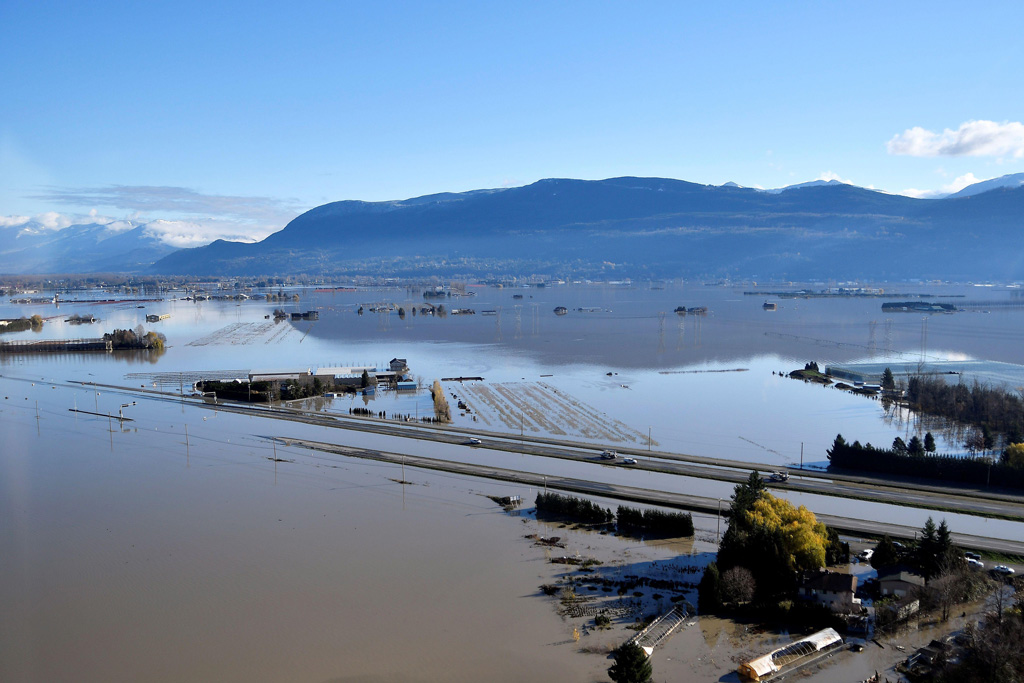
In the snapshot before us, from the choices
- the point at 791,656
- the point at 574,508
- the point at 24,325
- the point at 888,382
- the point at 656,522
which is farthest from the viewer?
the point at 24,325

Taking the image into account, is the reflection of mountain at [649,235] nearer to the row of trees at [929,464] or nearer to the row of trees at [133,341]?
the row of trees at [133,341]

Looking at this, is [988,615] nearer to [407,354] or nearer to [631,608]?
[631,608]

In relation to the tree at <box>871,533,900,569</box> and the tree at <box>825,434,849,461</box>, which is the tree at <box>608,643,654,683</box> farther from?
the tree at <box>825,434,849,461</box>

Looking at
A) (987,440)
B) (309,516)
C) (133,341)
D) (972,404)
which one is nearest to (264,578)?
(309,516)

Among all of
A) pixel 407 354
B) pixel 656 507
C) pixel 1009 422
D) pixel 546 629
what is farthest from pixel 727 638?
pixel 407 354

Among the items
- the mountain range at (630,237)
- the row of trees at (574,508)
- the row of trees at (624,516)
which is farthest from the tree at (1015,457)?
the mountain range at (630,237)

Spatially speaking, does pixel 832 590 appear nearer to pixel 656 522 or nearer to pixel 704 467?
pixel 656 522

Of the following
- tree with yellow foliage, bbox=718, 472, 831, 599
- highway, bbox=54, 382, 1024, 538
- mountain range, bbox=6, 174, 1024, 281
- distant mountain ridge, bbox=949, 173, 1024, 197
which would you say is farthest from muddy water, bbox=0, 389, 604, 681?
distant mountain ridge, bbox=949, 173, 1024, 197
